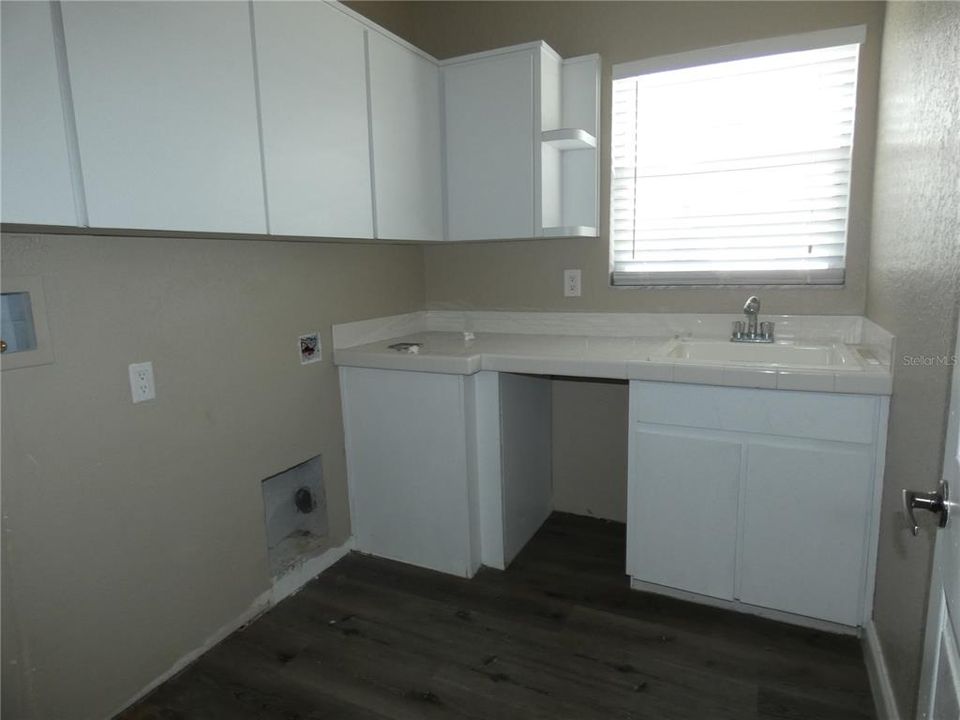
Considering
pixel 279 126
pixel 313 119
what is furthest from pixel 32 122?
pixel 313 119

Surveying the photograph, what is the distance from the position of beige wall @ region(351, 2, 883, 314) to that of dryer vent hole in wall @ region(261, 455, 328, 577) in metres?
1.10

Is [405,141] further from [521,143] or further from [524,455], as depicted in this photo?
[524,455]

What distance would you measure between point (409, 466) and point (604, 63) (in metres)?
1.87

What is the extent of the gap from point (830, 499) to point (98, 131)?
219 centimetres

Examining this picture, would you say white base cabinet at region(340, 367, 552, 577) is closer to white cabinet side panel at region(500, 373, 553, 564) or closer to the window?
white cabinet side panel at region(500, 373, 553, 564)

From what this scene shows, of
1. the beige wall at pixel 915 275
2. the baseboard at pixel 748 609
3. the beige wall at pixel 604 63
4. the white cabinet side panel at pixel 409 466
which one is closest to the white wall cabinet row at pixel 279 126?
the beige wall at pixel 604 63

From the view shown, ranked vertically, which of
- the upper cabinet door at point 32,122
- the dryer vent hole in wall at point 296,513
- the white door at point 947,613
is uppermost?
the upper cabinet door at point 32,122

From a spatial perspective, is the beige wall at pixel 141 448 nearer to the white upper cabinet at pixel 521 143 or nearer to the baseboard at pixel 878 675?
the white upper cabinet at pixel 521 143

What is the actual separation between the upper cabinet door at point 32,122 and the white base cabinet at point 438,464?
4.29 ft

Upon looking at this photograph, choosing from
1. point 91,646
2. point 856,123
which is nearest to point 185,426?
point 91,646

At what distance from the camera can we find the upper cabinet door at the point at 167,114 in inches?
50.5

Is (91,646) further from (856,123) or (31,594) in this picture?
(856,123)

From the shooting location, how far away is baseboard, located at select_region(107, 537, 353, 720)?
1.82 metres

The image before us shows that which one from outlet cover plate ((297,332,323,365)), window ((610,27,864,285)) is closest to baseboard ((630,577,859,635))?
window ((610,27,864,285))
